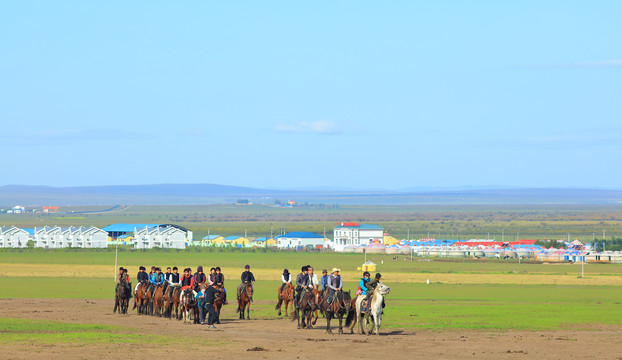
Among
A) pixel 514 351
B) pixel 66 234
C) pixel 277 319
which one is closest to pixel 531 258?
pixel 66 234

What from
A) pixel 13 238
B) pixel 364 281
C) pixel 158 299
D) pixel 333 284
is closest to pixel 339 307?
pixel 333 284

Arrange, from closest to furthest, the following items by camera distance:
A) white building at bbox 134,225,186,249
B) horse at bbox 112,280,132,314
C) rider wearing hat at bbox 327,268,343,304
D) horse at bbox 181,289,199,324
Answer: rider wearing hat at bbox 327,268,343,304
horse at bbox 181,289,199,324
horse at bbox 112,280,132,314
white building at bbox 134,225,186,249

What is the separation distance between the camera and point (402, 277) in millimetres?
72750

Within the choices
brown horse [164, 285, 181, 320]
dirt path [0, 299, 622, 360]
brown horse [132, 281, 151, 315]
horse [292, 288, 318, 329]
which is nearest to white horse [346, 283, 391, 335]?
dirt path [0, 299, 622, 360]

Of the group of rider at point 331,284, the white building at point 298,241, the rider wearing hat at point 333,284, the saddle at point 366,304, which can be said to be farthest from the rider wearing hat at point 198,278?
the white building at point 298,241

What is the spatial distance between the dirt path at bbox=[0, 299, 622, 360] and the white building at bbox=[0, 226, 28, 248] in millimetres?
111180

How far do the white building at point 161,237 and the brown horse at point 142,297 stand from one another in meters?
102

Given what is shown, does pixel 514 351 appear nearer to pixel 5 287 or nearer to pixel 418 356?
pixel 418 356

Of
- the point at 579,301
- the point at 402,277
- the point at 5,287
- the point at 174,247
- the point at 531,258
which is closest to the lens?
the point at 579,301

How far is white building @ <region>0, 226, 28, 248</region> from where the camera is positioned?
13875 cm

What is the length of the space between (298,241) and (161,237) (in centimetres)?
2161

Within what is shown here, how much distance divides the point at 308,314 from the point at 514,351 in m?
8.67

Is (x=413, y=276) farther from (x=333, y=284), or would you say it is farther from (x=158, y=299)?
(x=333, y=284)

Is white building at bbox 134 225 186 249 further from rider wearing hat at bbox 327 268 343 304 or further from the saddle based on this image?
the saddle
